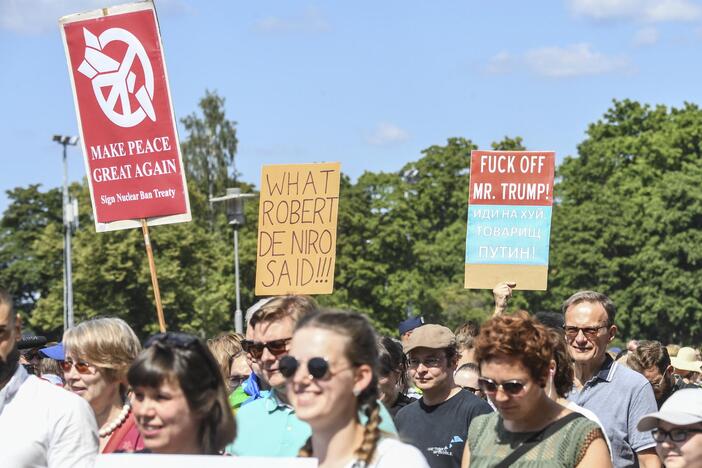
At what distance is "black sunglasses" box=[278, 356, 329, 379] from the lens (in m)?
3.92

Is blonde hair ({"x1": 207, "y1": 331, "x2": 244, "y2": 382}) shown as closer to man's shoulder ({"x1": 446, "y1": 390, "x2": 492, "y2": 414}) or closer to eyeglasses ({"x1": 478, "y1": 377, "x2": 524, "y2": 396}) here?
man's shoulder ({"x1": 446, "y1": 390, "x2": 492, "y2": 414})

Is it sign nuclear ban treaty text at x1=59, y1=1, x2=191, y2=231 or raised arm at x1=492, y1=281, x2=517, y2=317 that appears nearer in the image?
sign nuclear ban treaty text at x1=59, y1=1, x2=191, y2=231

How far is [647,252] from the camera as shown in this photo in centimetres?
5284

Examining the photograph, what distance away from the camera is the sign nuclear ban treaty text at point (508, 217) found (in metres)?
11.0

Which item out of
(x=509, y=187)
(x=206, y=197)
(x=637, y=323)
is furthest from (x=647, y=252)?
(x=509, y=187)

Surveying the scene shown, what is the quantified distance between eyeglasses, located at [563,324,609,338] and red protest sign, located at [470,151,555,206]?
4150 mm

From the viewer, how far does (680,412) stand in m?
4.83

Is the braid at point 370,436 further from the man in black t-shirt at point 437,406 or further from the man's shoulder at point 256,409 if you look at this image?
the man in black t-shirt at point 437,406

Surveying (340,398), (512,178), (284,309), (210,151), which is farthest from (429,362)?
(210,151)

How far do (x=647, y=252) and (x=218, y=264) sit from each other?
2057 cm

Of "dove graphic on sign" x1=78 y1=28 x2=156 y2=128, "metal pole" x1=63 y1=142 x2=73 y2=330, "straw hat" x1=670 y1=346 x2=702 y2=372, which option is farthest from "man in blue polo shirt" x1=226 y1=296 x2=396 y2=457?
"metal pole" x1=63 y1=142 x2=73 y2=330

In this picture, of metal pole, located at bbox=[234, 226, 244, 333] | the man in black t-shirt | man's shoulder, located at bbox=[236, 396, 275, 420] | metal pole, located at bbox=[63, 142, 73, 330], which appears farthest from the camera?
metal pole, located at bbox=[63, 142, 73, 330]

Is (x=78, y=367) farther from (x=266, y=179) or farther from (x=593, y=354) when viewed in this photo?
(x=266, y=179)

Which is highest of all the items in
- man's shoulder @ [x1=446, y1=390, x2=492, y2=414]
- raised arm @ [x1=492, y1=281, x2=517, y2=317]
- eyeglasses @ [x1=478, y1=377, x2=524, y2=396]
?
eyeglasses @ [x1=478, y1=377, x2=524, y2=396]
